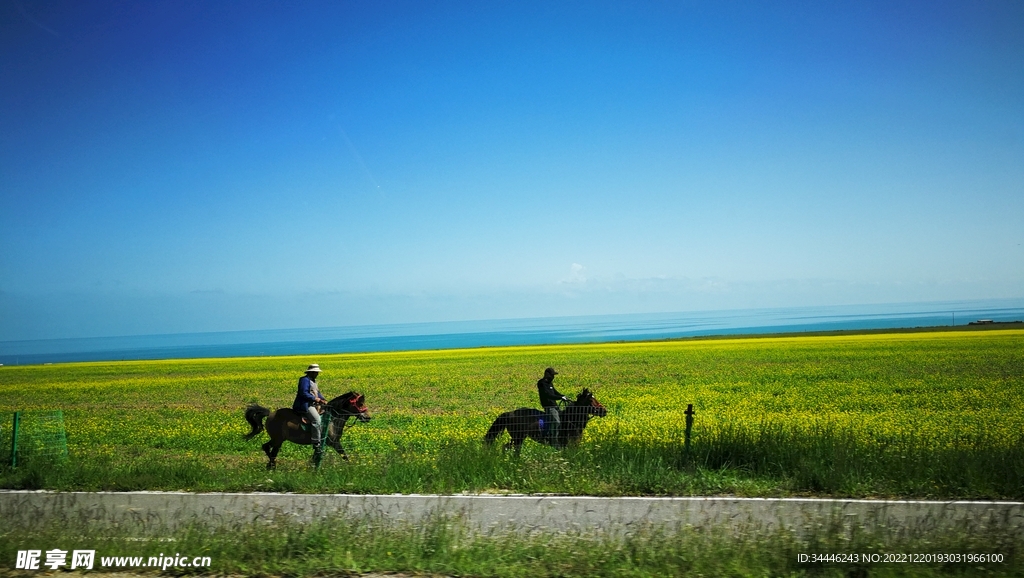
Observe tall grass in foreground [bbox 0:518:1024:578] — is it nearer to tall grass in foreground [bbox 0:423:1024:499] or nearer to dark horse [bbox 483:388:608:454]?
tall grass in foreground [bbox 0:423:1024:499]

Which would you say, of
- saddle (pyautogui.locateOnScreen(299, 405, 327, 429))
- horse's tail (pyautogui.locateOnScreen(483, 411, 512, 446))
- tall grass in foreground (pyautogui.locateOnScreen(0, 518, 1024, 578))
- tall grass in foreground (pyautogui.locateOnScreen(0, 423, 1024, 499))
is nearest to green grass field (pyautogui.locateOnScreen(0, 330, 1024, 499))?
tall grass in foreground (pyautogui.locateOnScreen(0, 423, 1024, 499))

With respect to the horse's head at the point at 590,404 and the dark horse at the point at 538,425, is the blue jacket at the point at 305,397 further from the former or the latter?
the horse's head at the point at 590,404

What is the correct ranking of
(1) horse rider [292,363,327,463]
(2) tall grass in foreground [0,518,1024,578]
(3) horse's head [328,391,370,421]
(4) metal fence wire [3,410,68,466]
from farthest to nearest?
(3) horse's head [328,391,370,421] → (1) horse rider [292,363,327,463] → (4) metal fence wire [3,410,68,466] → (2) tall grass in foreground [0,518,1024,578]

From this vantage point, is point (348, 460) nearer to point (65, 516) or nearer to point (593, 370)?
point (65, 516)

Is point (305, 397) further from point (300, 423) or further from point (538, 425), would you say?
point (538, 425)

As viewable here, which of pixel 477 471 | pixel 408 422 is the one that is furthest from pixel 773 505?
pixel 408 422

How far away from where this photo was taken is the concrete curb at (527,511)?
7.38 meters

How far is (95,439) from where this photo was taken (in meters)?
18.9

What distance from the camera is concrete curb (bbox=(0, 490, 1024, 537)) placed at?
7.38 m

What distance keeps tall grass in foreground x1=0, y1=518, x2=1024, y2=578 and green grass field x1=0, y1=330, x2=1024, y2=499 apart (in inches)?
97.3

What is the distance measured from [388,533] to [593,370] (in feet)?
114

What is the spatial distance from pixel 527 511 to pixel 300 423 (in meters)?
5.74

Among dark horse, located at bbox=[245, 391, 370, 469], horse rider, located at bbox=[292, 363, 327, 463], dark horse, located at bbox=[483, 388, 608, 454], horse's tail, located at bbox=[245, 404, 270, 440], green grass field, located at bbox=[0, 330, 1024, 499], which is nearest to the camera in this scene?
green grass field, located at bbox=[0, 330, 1024, 499]

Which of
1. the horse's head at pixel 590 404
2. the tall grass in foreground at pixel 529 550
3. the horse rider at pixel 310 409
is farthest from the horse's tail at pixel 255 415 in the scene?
the horse's head at pixel 590 404
